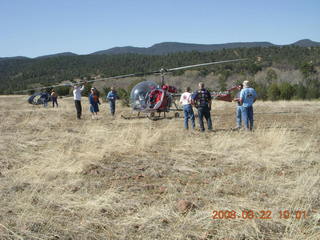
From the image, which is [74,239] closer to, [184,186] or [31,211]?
[31,211]

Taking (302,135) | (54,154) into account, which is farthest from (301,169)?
(54,154)

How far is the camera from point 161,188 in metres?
5.26

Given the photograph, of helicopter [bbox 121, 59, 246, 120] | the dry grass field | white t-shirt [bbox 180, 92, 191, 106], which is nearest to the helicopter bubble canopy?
helicopter [bbox 121, 59, 246, 120]

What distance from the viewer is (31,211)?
173 inches

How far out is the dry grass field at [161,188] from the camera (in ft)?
12.7

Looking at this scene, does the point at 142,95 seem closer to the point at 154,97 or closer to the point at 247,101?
the point at 154,97

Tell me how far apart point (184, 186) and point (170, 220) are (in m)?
1.28
